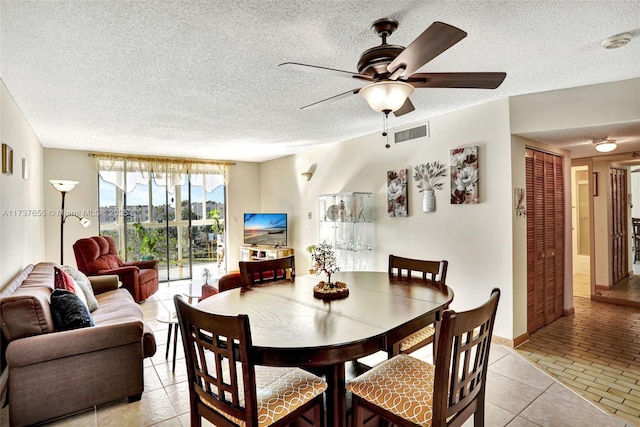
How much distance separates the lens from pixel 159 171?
664cm

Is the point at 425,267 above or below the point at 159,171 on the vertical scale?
below

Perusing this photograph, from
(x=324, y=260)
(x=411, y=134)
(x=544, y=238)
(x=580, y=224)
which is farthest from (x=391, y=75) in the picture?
(x=580, y=224)

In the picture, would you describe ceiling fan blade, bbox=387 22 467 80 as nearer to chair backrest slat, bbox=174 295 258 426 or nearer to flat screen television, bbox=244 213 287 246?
chair backrest slat, bbox=174 295 258 426

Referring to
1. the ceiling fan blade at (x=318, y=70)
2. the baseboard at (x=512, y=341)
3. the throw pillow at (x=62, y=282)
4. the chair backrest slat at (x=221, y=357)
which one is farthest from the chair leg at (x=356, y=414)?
the throw pillow at (x=62, y=282)

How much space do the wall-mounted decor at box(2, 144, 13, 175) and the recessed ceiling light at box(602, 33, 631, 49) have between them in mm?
4499

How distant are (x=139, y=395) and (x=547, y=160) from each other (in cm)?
466

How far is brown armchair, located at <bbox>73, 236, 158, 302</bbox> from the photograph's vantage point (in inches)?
185

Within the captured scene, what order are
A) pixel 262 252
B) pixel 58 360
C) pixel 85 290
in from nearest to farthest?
pixel 58 360 → pixel 85 290 → pixel 262 252

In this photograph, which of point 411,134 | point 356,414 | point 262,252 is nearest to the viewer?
point 356,414

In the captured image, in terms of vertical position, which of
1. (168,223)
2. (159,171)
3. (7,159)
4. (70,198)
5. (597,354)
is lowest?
(597,354)

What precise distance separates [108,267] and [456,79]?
5.07 metres

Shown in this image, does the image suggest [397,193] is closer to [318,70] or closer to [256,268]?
[256,268]

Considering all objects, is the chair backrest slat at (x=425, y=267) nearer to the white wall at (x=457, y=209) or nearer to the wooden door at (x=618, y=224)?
the white wall at (x=457, y=209)

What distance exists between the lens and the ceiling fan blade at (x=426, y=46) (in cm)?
144
